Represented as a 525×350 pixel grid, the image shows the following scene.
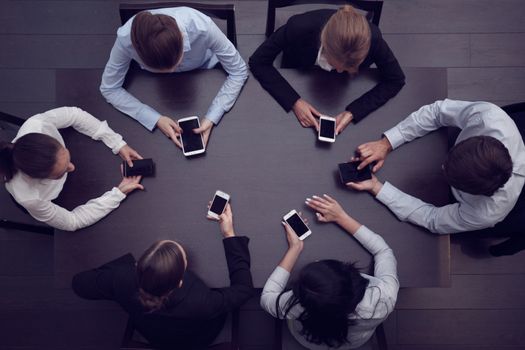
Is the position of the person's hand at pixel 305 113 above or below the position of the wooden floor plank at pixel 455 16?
below

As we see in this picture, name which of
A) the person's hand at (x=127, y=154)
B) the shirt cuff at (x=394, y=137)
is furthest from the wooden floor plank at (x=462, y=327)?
the person's hand at (x=127, y=154)

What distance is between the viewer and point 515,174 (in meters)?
1.56

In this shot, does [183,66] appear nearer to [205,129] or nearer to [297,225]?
[205,129]

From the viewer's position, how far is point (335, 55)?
1.58 m

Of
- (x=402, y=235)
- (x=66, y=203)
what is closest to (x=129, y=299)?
(x=66, y=203)

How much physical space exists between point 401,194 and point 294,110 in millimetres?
530

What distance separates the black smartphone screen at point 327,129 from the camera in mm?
1677

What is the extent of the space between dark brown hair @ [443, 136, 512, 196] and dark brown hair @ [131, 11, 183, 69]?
1060 mm

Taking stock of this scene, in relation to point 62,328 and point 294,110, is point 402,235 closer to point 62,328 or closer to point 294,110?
point 294,110

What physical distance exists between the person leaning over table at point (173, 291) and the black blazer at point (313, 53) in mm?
540

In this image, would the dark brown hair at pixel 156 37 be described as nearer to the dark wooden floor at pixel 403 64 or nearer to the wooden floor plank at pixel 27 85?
the dark wooden floor at pixel 403 64

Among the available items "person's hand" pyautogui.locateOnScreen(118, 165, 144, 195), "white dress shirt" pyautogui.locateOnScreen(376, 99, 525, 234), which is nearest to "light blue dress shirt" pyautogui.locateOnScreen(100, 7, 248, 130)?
"person's hand" pyautogui.locateOnScreen(118, 165, 144, 195)

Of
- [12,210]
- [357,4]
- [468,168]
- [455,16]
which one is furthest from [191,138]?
[455,16]

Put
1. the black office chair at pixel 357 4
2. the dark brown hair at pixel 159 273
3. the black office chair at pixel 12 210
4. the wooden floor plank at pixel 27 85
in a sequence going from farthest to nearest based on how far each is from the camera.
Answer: the wooden floor plank at pixel 27 85
the black office chair at pixel 12 210
the black office chair at pixel 357 4
the dark brown hair at pixel 159 273
